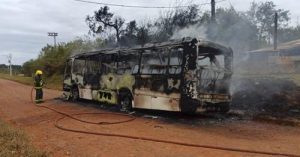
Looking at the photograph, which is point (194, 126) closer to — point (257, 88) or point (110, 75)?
point (110, 75)

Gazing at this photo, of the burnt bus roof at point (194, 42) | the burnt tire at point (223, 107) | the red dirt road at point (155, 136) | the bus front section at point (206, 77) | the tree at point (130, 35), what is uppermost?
the tree at point (130, 35)

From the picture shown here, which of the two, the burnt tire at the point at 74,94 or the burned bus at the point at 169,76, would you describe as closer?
the burned bus at the point at 169,76

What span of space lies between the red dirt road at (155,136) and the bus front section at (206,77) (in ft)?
2.45

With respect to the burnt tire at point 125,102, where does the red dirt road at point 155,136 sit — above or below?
below

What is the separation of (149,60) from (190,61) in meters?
2.18

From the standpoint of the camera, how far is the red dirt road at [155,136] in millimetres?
8656

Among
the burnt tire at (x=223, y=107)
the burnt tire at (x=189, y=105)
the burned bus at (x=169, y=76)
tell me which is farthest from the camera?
the burnt tire at (x=223, y=107)

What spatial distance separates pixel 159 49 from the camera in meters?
13.8

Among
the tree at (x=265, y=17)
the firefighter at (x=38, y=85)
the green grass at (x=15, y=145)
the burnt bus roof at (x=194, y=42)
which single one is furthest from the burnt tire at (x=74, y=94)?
the tree at (x=265, y=17)

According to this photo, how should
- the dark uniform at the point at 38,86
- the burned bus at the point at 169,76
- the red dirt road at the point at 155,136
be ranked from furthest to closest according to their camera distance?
the dark uniform at the point at 38,86, the burned bus at the point at 169,76, the red dirt road at the point at 155,136

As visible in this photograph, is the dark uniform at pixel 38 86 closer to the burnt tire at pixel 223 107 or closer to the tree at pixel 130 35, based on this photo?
the tree at pixel 130 35

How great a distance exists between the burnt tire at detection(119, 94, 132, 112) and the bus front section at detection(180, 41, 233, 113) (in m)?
3.24

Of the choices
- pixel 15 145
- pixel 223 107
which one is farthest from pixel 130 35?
pixel 15 145

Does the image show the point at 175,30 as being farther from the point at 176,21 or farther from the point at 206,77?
the point at 206,77
